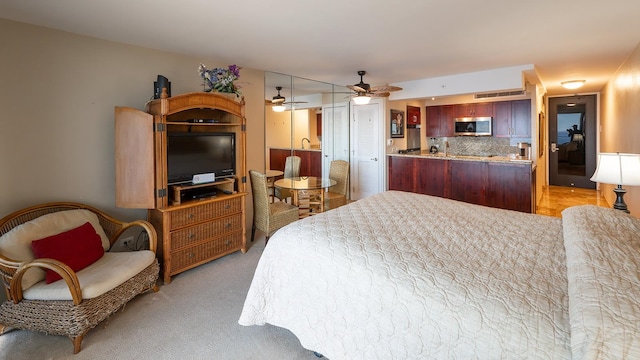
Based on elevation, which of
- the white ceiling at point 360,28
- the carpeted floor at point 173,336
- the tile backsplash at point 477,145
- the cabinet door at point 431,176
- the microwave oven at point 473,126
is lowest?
the carpeted floor at point 173,336

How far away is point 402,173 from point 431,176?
56cm

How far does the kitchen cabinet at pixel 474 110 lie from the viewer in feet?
22.2

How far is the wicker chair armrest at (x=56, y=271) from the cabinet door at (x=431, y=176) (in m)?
5.24

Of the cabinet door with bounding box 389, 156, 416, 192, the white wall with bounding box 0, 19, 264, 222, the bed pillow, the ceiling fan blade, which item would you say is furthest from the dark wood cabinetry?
the bed pillow

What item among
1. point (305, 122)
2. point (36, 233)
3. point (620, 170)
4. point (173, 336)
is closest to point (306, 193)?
point (305, 122)

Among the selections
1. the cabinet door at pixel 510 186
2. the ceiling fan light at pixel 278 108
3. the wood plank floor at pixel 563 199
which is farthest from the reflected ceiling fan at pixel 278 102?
the wood plank floor at pixel 563 199

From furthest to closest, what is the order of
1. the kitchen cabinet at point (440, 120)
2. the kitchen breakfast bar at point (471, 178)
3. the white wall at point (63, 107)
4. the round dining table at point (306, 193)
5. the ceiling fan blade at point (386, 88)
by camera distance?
the kitchen cabinet at point (440, 120)
the kitchen breakfast bar at point (471, 178)
the round dining table at point (306, 193)
the ceiling fan blade at point (386, 88)
the white wall at point (63, 107)

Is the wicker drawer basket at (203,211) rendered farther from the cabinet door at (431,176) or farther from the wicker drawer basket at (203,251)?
the cabinet door at (431,176)

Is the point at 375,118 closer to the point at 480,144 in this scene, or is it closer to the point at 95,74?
the point at 480,144

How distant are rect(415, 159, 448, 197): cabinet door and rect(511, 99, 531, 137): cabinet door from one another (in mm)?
2089

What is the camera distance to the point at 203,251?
131 inches

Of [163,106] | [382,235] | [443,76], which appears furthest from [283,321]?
[443,76]

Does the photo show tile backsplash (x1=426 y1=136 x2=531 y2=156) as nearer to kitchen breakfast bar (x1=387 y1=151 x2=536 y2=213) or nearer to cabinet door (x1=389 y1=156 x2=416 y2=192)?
kitchen breakfast bar (x1=387 y1=151 x2=536 y2=213)

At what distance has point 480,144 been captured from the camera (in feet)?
23.8
